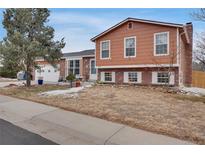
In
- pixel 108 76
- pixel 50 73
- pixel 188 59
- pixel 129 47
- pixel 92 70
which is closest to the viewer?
pixel 129 47

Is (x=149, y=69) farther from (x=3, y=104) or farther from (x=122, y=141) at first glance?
(x=122, y=141)

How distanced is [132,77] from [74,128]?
1210 centimetres

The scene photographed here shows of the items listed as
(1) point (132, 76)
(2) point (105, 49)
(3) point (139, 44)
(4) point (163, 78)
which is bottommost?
(4) point (163, 78)

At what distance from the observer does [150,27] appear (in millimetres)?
A: 16766

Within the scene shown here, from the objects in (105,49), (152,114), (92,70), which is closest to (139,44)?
(105,49)

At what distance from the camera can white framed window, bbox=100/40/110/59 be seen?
19031mm

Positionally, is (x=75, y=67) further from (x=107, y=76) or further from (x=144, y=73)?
(x=144, y=73)

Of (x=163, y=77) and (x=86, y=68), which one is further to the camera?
(x=86, y=68)

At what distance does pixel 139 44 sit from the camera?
680 inches

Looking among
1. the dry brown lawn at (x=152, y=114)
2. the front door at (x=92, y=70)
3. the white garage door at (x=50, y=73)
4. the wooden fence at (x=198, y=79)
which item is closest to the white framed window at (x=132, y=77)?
the front door at (x=92, y=70)

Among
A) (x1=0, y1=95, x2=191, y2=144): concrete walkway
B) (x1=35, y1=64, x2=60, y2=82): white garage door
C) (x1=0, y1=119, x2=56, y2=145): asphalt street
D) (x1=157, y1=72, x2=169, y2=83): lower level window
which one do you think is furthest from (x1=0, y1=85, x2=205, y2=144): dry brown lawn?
(x1=35, y1=64, x2=60, y2=82): white garage door

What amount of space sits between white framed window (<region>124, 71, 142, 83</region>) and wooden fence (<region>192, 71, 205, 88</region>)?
6.57m

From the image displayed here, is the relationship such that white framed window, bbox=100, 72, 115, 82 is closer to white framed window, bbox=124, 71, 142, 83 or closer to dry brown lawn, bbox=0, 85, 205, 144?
white framed window, bbox=124, 71, 142, 83

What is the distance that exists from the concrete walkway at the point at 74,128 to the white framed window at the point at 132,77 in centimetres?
968
